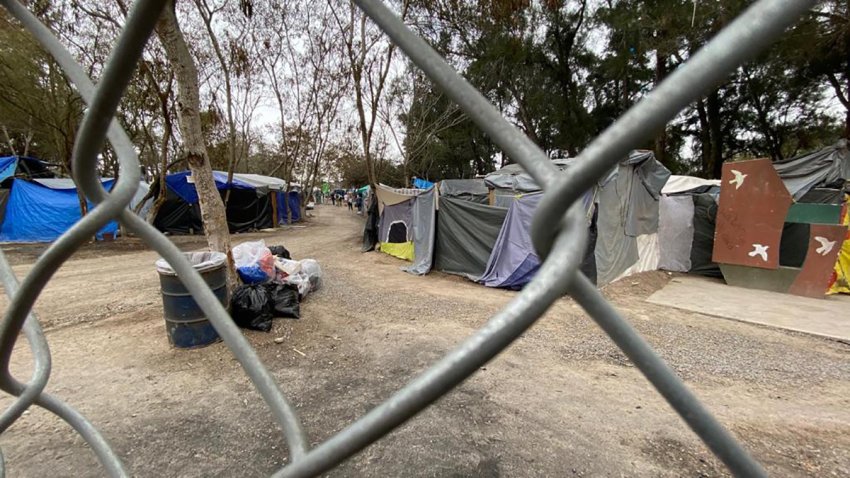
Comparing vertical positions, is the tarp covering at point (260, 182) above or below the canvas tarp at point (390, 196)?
above

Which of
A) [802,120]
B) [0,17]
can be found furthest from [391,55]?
[802,120]

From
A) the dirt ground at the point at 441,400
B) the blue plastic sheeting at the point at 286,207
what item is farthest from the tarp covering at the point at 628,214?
the blue plastic sheeting at the point at 286,207

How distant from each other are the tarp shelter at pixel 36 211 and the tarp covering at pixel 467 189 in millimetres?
9079

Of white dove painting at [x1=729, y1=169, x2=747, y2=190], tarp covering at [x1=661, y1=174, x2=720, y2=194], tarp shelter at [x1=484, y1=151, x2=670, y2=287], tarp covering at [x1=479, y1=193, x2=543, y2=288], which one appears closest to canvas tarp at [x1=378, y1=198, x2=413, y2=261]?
tarp shelter at [x1=484, y1=151, x2=670, y2=287]

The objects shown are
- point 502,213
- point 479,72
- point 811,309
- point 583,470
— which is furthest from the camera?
point 479,72

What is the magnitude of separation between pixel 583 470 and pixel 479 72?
1462 centimetres

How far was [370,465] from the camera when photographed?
2070mm

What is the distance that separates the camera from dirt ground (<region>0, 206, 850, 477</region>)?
2.12 meters

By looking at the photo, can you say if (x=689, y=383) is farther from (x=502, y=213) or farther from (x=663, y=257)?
(x=663, y=257)

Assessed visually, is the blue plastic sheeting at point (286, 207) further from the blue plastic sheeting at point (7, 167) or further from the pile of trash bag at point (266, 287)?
the pile of trash bag at point (266, 287)

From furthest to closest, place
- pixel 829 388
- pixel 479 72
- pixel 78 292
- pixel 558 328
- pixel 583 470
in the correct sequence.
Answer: pixel 479 72
pixel 78 292
pixel 558 328
pixel 829 388
pixel 583 470

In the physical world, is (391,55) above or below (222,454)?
above

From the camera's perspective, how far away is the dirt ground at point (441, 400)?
2.12 metres

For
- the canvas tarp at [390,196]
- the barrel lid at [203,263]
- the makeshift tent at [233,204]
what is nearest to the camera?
the barrel lid at [203,263]
